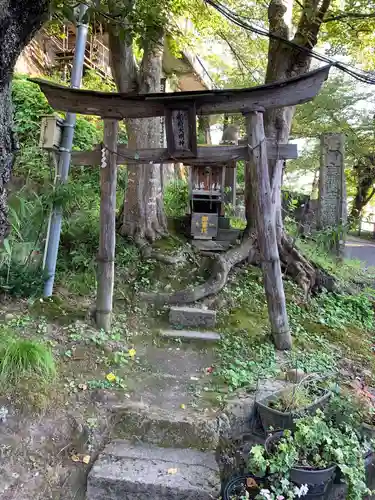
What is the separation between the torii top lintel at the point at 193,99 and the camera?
14.0 ft

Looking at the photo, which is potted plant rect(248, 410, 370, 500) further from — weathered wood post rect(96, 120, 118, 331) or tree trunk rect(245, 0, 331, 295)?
tree trunk rect(245, 0, 331, 295)

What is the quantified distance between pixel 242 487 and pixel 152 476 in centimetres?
70

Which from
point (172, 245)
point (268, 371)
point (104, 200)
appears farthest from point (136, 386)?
point (172, 245)

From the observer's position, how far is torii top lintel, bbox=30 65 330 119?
168 inches

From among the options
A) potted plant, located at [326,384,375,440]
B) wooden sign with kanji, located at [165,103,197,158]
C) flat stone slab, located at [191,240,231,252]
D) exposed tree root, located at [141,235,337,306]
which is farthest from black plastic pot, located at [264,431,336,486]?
flat stone slab, located at [191,240,231,252]

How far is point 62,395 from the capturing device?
3.47 metres

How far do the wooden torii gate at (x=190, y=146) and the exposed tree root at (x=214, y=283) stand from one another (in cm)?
96

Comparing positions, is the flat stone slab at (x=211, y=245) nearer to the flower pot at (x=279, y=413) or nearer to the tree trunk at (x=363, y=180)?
the flower pot at (x=279, y=413)

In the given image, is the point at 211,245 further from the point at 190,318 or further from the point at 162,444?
the point at 162,444

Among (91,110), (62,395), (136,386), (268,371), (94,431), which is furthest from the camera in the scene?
(91,110)

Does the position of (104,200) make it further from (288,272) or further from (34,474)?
(288,272)

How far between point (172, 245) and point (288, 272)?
2.05 m

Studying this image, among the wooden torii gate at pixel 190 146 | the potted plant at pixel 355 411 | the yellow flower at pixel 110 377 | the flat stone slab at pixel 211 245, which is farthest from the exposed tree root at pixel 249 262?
the potted plant at pixel 355 411

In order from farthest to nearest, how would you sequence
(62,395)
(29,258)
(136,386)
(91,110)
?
(29,258), (91,110), (136,386), (62,395)
